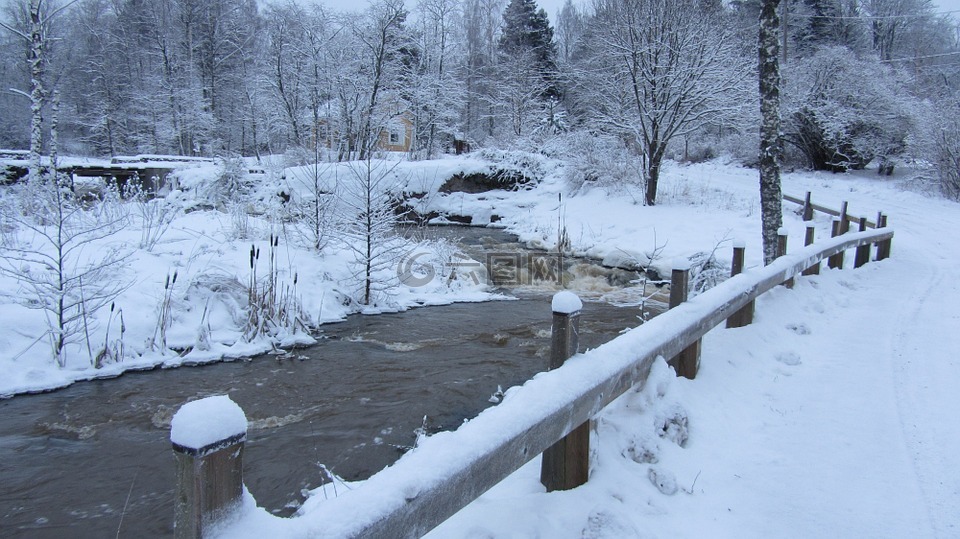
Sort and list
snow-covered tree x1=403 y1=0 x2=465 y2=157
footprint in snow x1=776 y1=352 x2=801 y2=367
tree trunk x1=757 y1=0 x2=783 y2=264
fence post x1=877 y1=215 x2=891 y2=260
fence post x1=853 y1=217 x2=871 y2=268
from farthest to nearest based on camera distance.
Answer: snow-covered tree x1=403 y1=0 x2=465 y2=157 < fence post x1=877 y1=215 x2=891 y2=260 < fence post x1=853 y1=217 x2=871 y2=268 < tree trunk x1=757 y1=0 x2=783 y2=264 < footprint in snow x1=776 y1=352 x2=801 y2=367

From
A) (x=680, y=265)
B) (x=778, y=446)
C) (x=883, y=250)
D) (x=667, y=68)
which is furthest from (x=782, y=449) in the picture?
(x=667, y=68)

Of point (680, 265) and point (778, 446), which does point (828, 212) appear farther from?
point (778, 446)

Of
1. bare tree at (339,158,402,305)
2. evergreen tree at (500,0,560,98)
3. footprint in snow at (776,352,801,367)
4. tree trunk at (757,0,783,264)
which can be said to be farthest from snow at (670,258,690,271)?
evergreen tree at (500,0,560,98)

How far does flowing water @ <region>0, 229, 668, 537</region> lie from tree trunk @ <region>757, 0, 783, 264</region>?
2.61 metres

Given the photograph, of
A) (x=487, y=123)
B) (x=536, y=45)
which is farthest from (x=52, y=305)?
(x=487, y=123)

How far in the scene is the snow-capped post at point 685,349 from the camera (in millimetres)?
4348

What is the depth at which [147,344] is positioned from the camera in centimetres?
718

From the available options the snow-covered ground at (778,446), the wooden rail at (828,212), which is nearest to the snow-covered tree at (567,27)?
the wooden rail at (828,212)

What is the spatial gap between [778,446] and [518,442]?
2309 millimetres

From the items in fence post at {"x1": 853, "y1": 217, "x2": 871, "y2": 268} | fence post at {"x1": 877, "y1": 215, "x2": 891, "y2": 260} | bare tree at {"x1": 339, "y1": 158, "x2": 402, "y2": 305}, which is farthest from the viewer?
fence post at {"x1": 877, "y1": 215, "x2": 891, "y2": 260}

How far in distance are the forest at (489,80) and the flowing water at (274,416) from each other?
11.2 m

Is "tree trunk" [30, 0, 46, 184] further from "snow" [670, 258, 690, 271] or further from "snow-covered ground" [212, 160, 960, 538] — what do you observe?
"snow" [670, 258, 690, 271]

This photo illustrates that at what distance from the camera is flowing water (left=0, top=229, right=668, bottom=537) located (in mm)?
4176

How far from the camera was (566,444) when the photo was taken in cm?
278
